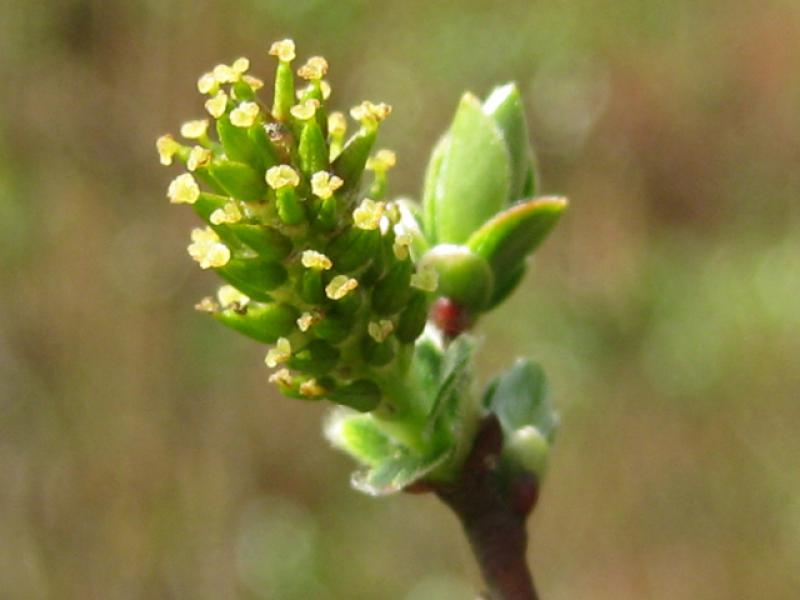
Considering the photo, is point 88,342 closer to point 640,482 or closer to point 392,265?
point 640,482

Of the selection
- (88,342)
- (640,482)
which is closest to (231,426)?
(88,342)

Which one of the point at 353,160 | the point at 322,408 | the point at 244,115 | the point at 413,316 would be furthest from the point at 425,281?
the point at 322,408

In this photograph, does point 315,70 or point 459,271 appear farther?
point 459,271

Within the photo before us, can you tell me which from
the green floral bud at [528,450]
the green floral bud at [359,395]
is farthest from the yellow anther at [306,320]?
the green floral bud at [528,450]

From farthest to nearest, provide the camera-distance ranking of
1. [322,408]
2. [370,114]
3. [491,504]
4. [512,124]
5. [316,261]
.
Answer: [322,408] < [512,124] < [491,504] < [370,114] < [316,261]

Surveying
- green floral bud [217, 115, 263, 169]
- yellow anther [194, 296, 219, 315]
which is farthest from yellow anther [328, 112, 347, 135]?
yellow anther [194, 296, 219, 315]

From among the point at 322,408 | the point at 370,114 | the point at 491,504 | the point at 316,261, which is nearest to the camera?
the point at 316,261

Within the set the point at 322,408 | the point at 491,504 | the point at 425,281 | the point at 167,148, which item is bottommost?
the point at 322,408

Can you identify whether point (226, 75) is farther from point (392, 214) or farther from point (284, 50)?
point (392, 214)
